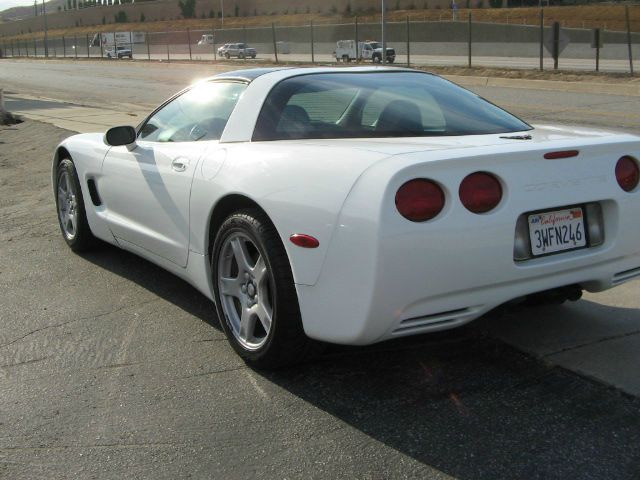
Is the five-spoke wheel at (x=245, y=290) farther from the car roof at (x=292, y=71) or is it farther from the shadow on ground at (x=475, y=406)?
the car roof at (x=292, y=71)

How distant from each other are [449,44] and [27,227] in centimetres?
4768

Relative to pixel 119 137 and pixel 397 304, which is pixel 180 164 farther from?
pixel 397 304

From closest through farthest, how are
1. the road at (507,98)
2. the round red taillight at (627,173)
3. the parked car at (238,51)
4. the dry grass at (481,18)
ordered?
the round red taillight at (627,173) → the road at (507,98) → the parked car at (238,51) → the dry grass at (481,18)

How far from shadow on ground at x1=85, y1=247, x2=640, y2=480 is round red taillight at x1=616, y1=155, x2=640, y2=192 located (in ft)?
3.00

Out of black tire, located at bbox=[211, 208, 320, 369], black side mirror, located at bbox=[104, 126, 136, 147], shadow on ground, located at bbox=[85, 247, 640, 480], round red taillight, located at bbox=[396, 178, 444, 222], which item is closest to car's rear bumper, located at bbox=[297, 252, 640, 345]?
black tire, located at bbox=[211, 208, 320, 369]

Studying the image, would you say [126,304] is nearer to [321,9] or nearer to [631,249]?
[631,249]

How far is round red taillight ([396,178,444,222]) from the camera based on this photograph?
297 centimetres

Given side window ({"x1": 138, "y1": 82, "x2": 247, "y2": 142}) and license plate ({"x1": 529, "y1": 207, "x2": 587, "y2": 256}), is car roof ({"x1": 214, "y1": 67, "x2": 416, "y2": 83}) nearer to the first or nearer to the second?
side window ({"x1": 138, "y1": 82, "x2": 247, "y2": 142})

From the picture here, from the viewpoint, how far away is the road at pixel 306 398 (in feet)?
9.25

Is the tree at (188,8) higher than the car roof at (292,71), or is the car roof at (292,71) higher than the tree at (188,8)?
the tree at (188,8)

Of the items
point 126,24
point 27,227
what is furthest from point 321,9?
point 27,227

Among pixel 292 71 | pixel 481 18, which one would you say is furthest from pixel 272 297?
pixel 481 18

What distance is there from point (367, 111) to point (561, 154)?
3.57 ft

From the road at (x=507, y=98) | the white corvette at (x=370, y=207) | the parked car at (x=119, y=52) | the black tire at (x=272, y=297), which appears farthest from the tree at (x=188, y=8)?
the black tire at (x=272, y=297)
